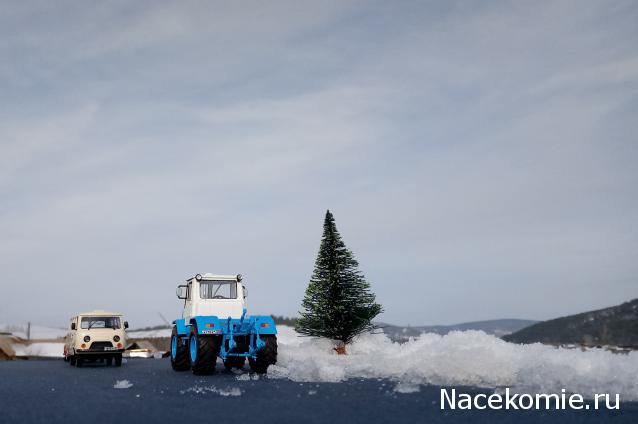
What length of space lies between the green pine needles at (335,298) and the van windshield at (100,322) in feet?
23.1

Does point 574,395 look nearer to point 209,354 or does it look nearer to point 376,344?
point 209,354

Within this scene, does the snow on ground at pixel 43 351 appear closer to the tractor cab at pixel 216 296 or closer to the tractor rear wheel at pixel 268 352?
the tractor cab at pixel 216 296

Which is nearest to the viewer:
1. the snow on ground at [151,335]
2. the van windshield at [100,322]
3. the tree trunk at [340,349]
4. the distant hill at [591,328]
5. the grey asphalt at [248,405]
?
the grey asphalt at [248,405]

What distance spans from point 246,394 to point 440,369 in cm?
472

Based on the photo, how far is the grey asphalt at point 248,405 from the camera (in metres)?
9.07

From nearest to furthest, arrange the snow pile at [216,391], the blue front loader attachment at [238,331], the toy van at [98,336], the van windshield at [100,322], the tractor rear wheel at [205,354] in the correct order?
the snow pile at [216,391] → the tractor rear wheel at [205,354] → the blue front loader attachment at [238,331] → the toy van at [98,336] → the van windshield at [100,322]

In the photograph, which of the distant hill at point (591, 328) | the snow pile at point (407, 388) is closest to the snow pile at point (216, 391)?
the snow pile at point (407, 388)

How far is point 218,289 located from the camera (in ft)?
64.5

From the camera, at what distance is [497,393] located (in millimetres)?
12023

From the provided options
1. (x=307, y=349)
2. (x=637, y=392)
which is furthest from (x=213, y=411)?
(x=307, y=349)

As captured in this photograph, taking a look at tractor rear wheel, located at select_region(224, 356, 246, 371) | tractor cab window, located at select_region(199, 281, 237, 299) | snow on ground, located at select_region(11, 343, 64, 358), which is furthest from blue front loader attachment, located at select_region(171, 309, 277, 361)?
snow on ground, located at select_region(11, 343, 64, 358)

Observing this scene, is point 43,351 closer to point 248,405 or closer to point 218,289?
point 218,289

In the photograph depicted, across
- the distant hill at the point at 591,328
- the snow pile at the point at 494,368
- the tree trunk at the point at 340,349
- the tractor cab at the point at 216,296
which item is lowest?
the distant hill at the point at 591,328

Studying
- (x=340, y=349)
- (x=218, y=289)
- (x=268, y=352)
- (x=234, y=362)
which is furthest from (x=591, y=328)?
(x=268, y=352)
